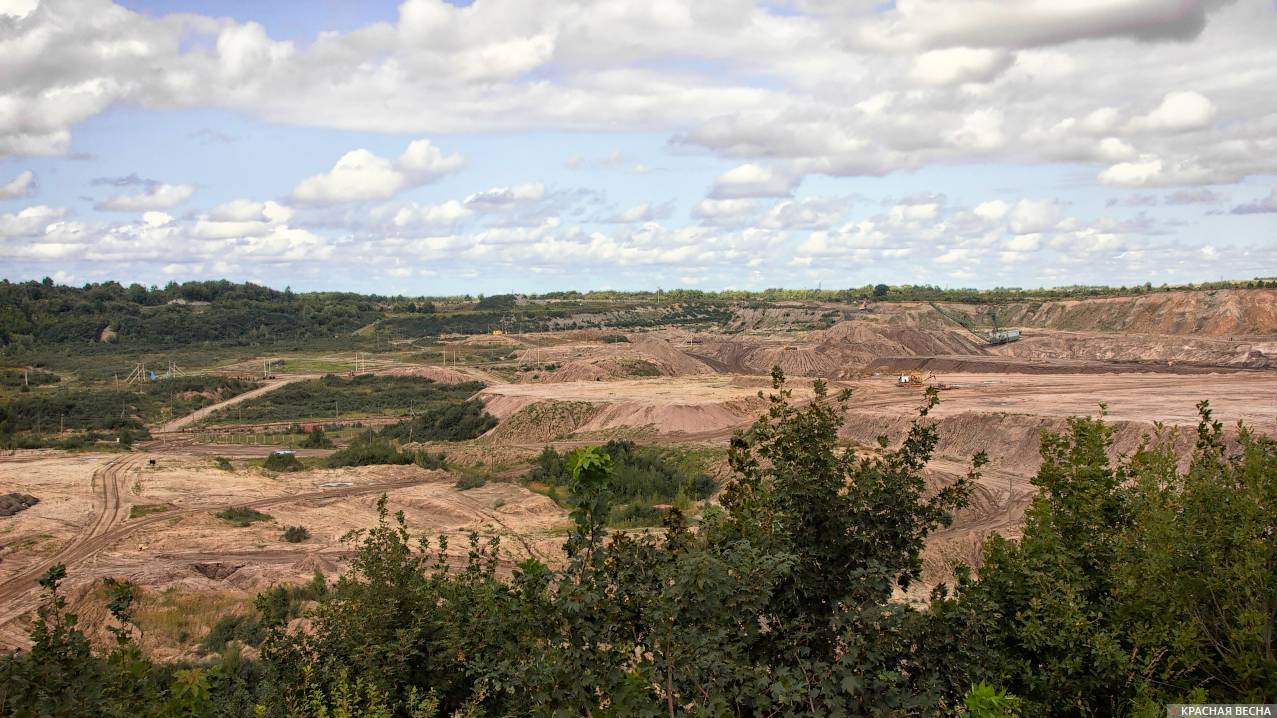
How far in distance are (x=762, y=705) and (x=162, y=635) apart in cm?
2418

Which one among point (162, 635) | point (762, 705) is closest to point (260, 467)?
point (162, 635)

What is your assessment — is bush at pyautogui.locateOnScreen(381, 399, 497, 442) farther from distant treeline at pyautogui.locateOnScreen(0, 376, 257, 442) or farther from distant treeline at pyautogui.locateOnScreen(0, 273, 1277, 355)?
distant treeline at pyautogui.locateOnScreen(0, 273, 1277, 355)

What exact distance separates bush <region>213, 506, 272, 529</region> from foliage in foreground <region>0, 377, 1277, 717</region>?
98.0 feet

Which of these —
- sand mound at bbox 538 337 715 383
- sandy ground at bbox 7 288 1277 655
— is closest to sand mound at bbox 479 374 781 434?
sandy ground at bbox 7 288 1277 655

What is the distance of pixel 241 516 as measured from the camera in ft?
133

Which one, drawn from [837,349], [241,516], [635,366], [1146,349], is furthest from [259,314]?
[1146,349]

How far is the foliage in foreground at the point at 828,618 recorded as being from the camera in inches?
312

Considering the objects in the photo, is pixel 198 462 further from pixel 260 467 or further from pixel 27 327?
pixel 27 327

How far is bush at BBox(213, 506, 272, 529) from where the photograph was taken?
130ft

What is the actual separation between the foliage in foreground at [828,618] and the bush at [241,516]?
1176 inches

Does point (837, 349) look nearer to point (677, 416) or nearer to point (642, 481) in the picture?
point (677, 416)

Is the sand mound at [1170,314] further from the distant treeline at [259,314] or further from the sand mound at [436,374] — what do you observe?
the sand mound at [436,374]

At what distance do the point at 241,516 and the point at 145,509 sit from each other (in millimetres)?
5120

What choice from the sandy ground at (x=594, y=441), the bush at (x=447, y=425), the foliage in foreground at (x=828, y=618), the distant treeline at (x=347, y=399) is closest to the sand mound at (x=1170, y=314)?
the sandy ground at (x=594, y=441)
